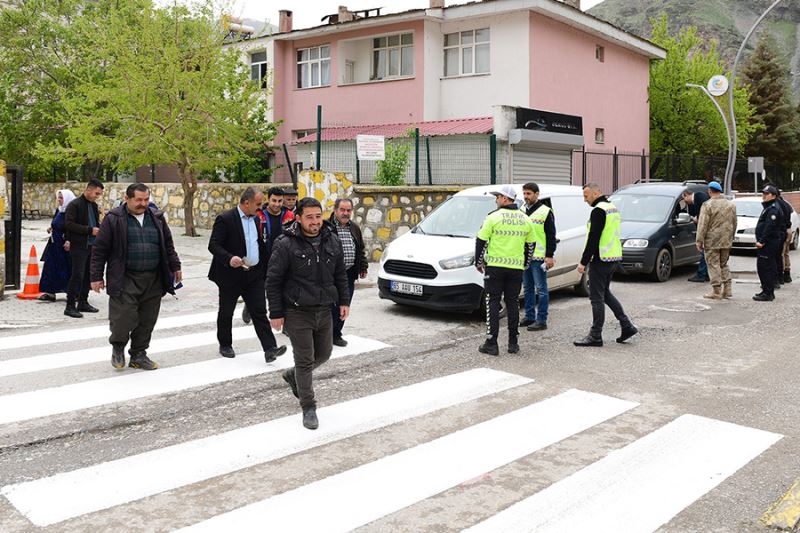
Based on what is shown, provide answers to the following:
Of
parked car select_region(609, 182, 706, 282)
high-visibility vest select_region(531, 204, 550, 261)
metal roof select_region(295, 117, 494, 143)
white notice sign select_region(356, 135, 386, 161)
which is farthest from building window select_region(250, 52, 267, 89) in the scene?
high-visibility vest select_region(531, 204, 550, 261)

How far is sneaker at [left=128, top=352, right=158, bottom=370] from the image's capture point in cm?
753

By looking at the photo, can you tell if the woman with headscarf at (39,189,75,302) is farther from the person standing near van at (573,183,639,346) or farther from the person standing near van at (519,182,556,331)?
the person standing near van at (573,183,639,346)

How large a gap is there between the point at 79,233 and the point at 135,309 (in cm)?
359

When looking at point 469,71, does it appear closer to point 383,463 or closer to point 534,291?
point 534,291

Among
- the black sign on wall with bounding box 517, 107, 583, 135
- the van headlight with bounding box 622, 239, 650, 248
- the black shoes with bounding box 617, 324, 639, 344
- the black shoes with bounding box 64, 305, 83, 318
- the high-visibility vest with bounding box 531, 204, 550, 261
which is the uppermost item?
the black sign on wall with bounding box 517, 107, 583, 135

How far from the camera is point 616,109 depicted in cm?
3198

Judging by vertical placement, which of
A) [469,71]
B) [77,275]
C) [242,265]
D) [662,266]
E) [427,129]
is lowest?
[662,266]

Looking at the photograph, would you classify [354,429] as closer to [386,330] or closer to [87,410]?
Answer: [87,410]

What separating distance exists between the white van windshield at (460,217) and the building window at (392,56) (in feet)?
58.0

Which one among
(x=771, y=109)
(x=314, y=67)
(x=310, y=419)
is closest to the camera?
(x=310, y=419)

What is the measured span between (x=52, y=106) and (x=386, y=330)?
26.1m

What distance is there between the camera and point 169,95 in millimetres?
20875

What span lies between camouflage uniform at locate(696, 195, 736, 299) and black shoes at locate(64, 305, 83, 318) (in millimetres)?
9605

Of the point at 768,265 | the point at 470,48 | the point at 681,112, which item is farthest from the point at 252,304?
the point at 681,112
